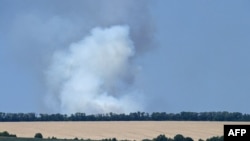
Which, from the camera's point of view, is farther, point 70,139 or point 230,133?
point 70,139

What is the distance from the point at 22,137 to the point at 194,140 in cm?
3662

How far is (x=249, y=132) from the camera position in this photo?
278 ft

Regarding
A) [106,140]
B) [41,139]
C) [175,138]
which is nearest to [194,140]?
[175,138]

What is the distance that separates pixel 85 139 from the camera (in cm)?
19575

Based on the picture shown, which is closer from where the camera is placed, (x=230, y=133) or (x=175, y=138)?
(x=230, y=133)

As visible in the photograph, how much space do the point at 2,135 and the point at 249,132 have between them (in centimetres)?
11977

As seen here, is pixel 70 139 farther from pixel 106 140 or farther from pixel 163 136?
pixel 163 136

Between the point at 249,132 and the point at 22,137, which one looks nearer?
the point at 249,132

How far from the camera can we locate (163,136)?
19788 centimetres

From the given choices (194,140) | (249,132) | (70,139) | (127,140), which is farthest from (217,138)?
(249,132)

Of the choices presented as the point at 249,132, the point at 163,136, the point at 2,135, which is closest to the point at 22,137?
the point at 2,135

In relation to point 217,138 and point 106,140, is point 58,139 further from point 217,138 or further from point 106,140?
point 217,138

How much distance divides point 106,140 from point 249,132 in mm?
107105

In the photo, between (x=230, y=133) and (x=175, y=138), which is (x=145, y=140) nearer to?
(x=175, y=138)
